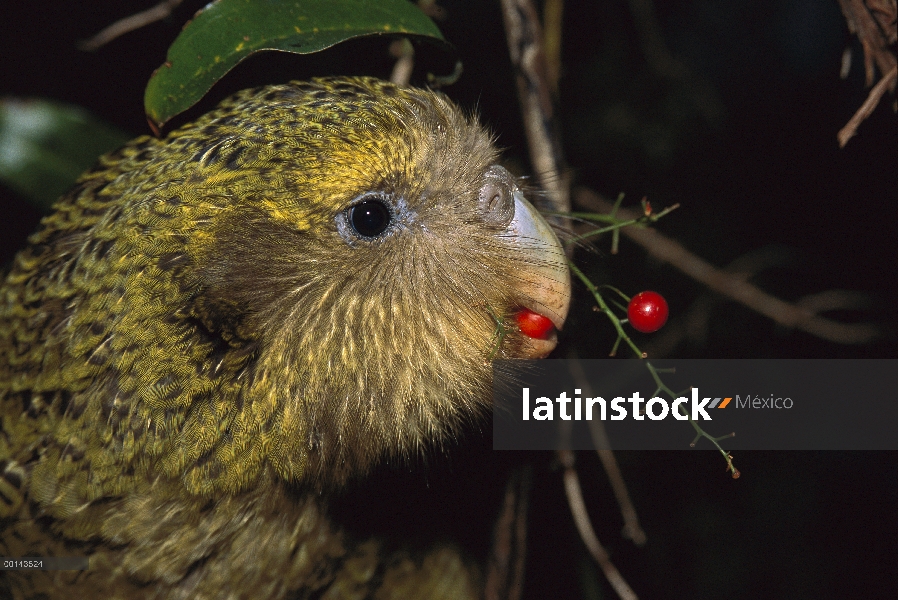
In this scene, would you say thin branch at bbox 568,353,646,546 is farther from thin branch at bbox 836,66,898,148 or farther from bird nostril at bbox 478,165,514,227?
thin branch at bbox 836,66,898,148

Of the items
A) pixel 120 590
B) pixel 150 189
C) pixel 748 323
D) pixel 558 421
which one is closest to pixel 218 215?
pixel 150 189

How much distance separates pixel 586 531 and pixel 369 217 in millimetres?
1082

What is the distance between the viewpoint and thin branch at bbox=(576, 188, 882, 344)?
7.80ft

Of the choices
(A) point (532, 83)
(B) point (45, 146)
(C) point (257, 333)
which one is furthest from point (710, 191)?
(B) point (45, 146)

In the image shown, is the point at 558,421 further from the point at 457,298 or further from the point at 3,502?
the point at 3,502

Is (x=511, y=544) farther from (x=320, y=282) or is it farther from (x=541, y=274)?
(x=320, y=282)

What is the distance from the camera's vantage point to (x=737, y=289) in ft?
8.02

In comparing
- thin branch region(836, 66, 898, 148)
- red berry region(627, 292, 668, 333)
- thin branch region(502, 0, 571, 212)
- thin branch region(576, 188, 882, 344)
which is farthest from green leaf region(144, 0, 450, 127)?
thin branch region(576, 188, 882, 344)

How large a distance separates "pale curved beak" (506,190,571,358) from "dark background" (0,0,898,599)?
87cm

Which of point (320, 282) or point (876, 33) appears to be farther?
point (876, 33)

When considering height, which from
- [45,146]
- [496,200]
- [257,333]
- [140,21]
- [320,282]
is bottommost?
[257,333]

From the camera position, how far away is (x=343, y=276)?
1508 mm

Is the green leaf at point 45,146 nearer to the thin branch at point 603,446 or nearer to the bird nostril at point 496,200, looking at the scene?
the bird nostril at point 496,200

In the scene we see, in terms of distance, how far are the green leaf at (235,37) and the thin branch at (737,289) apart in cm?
115
